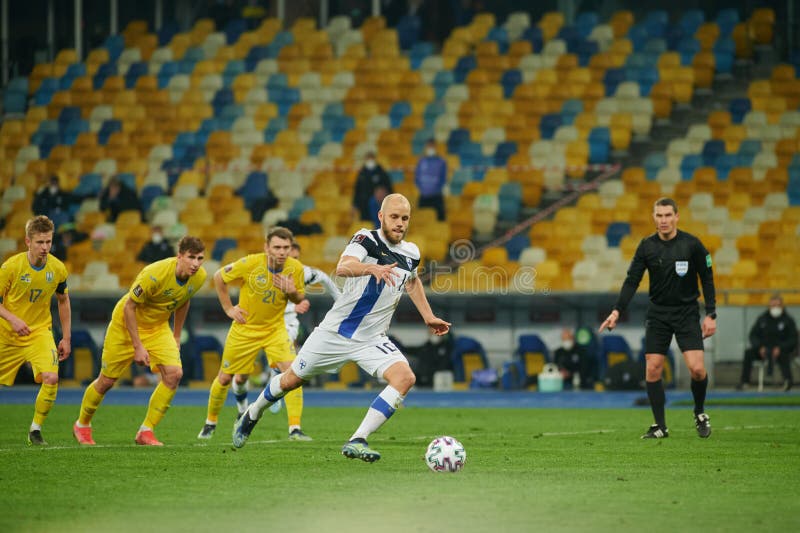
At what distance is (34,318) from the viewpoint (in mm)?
11789

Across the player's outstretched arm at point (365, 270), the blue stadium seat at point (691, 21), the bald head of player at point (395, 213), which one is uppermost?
the blue stadium seat at point (691, 21)

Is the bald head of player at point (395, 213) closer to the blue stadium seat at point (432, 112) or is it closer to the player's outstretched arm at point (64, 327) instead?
the player's outstretched arm at point (64, 327)

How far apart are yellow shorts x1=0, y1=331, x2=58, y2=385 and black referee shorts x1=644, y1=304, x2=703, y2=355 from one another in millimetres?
5613

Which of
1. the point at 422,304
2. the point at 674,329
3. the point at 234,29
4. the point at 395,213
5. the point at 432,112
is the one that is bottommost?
the point at 674,329

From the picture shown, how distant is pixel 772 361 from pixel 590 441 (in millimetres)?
11536

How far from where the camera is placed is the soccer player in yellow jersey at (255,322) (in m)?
12.7

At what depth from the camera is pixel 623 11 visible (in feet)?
97.0

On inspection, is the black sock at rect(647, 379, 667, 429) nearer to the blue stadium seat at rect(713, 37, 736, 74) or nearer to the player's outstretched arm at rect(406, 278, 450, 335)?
the player's outstretched arm at rect(406, 278, 450, 335)

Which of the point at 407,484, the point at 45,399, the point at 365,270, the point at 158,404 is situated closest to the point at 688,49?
the point at 158,404

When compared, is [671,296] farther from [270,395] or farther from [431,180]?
[431,180]

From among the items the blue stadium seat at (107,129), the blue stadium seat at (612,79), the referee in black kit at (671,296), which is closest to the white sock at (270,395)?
the referee in black kit at (671,296)

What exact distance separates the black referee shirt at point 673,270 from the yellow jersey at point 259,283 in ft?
A: 10.5

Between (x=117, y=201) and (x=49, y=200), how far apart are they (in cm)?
140

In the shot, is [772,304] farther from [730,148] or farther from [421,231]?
[421,231]
